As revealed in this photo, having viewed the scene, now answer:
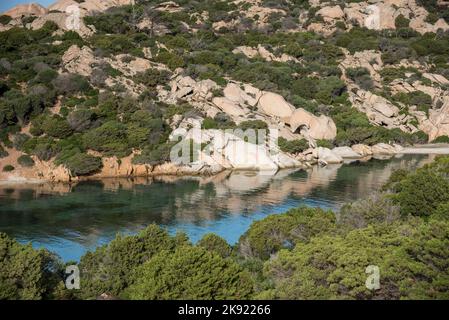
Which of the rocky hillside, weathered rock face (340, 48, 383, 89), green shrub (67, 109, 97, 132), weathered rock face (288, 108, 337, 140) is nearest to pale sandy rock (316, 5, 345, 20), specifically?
the rocky hillside

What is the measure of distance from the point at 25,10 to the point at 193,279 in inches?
4386

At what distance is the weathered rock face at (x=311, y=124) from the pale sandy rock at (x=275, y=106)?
1204mm

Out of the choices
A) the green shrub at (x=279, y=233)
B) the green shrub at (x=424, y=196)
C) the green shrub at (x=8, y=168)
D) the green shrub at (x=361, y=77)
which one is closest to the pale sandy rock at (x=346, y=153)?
the green shrub at (x=361, y=77)

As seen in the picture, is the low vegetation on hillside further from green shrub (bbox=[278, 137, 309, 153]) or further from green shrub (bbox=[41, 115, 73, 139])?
green shrub (bbox=[278, 137, 309, 153])

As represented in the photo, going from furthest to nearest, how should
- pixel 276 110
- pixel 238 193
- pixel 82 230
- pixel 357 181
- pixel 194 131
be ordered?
pixel 276 110, pixel 194 131, pixel 357 181, pixel 238 193, pixel 82 230

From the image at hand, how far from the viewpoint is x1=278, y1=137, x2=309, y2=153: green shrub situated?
69688 mm

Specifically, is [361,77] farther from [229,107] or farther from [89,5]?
[89,5]

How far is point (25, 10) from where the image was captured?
110750 mm

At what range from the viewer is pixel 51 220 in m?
39.5

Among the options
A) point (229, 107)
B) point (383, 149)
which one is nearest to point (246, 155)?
point (229, 107)

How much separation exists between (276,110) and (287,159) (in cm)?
1242

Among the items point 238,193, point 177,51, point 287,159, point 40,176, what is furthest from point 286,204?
point 177,51

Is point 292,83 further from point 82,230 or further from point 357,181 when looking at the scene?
point 82,230

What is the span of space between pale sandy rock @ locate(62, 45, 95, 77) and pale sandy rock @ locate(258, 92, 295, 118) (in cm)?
2870
